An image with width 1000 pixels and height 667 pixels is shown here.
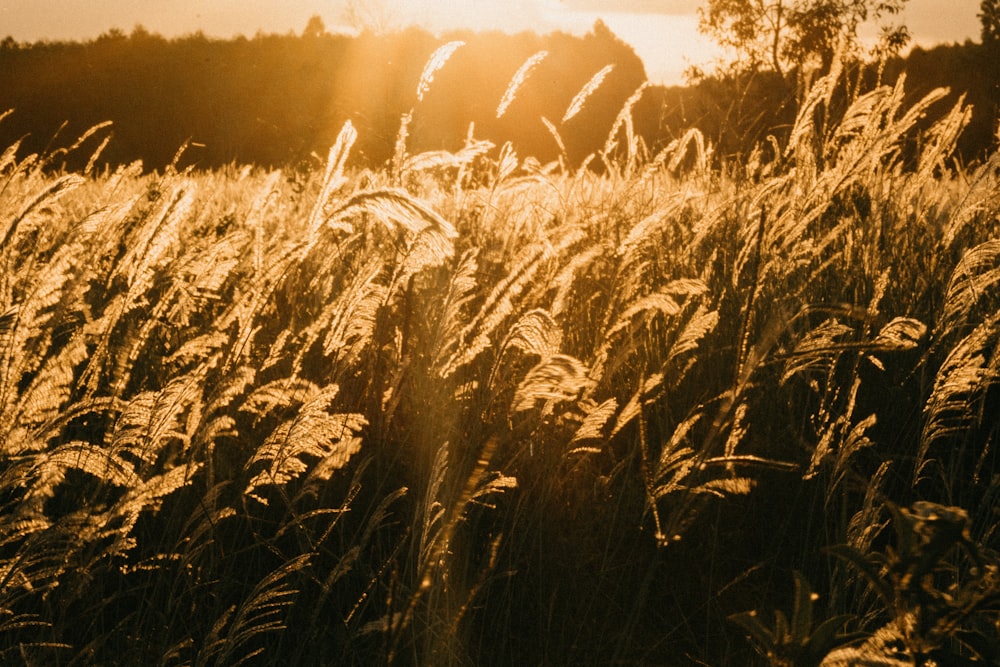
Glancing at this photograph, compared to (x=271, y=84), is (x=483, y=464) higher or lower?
lower

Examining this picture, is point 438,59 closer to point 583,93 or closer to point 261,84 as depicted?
point 583,93

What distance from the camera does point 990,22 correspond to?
83.4 feet

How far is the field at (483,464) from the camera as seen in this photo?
3.79 feet

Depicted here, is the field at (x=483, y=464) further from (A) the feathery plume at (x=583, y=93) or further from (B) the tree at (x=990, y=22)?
(B) the tree at (x=990, y=22)

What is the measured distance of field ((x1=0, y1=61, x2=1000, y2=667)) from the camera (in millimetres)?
1155

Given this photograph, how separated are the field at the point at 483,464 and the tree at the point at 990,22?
24.1 metres

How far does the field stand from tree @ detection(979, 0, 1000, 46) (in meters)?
24.1

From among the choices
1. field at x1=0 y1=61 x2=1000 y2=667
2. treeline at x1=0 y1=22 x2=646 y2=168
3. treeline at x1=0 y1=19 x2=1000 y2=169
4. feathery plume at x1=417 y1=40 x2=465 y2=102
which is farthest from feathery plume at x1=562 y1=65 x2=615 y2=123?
treeline at x1=0 y1=22 x2=646 y2=168

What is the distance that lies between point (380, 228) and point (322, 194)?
1283 millimetres

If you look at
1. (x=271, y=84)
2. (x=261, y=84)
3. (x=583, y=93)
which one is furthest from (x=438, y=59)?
(x=261, y=84)

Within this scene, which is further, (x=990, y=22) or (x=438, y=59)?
(x=990, y=22)

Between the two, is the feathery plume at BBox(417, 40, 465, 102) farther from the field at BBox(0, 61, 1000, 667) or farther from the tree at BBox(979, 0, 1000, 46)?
the tree at BBox(979, 0, 1000, 46)

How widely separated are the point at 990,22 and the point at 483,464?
30648 mm

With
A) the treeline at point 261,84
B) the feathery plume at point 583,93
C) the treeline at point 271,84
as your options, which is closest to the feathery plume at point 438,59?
the feathery plume at point 583,93
